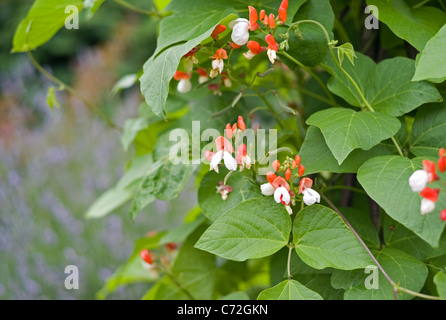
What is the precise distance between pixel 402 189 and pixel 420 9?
37 cm

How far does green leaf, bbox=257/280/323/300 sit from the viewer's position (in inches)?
25.2

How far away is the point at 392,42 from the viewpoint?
0.89 metres

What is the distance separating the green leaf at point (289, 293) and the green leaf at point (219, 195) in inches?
5.7

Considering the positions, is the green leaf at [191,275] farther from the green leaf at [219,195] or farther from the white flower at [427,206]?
the white flower at [427,206]

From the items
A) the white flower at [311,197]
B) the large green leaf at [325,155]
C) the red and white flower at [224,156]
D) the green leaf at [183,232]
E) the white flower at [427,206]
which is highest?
the white flower at [427,206]

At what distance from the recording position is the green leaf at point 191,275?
103 cm

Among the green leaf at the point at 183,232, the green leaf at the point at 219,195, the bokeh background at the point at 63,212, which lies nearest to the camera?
the green leaf at the point at 219,195

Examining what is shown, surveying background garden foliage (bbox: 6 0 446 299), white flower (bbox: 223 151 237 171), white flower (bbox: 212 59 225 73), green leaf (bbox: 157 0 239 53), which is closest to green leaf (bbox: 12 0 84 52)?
background garden foliage (bbox: 6 0 446 299)

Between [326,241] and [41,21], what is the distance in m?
0.66

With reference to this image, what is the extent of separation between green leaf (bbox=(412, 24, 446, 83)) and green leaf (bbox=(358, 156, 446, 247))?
0.36ft

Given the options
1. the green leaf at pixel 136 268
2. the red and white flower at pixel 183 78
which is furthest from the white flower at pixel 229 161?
the green leaf at pixel 136 268

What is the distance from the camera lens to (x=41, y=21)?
917 millimetres

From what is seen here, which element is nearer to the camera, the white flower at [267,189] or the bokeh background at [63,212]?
the white flower at [267,189]
